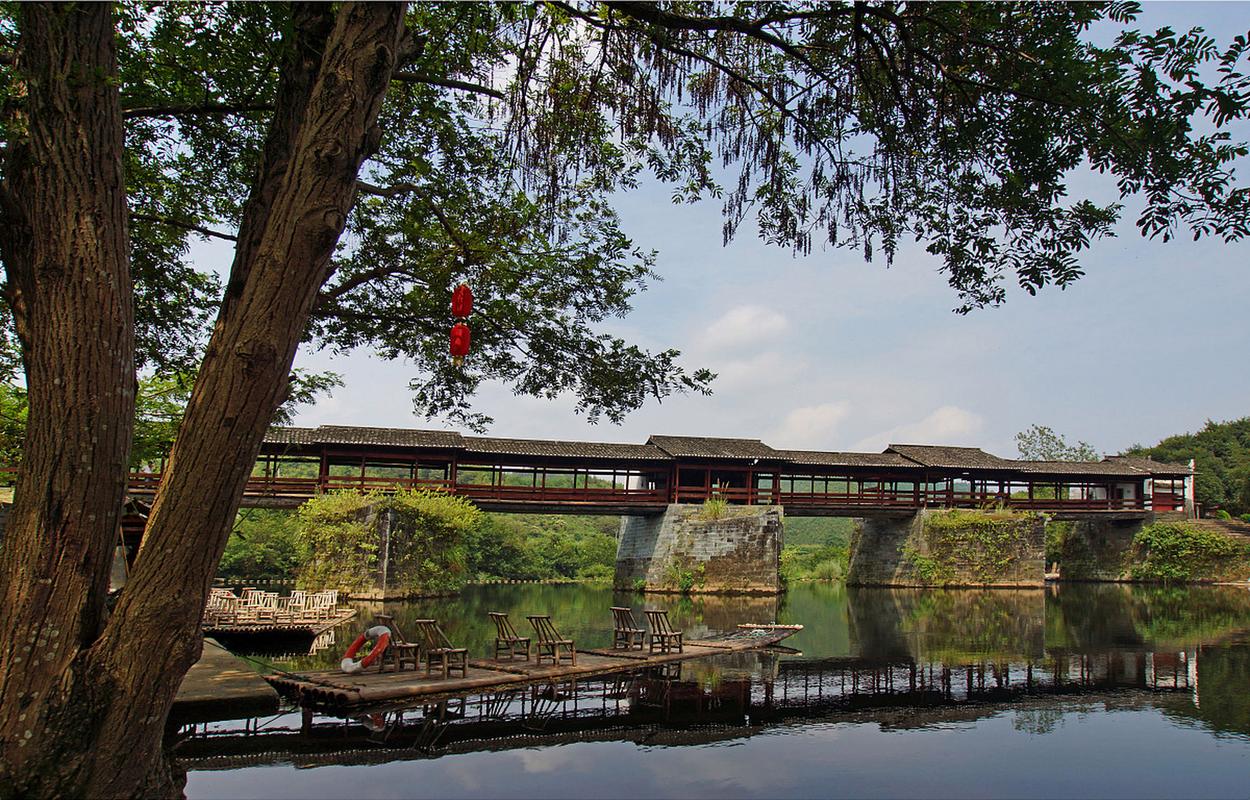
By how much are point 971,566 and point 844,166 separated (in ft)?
70.0

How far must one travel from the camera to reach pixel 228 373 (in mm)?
2793

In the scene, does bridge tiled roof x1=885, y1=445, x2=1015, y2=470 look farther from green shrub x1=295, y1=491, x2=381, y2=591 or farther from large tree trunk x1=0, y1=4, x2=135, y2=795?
large tree trunk x1=0, y1=4, x2=135, y2=795

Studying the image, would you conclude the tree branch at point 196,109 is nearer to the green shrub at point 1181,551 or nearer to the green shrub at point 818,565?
the green shrub at point 818,565

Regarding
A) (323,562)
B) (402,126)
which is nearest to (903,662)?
(402,126)

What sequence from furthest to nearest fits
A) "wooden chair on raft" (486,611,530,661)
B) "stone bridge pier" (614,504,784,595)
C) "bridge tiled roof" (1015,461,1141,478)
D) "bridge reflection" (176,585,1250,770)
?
"bridge tiled roof" (1015,461,1141,478)
"stone bridge pier" (614,504,784,595)
"wooden chair on raft" (486,611,530,661)
"bridge reflection" (176,585,1250,770)

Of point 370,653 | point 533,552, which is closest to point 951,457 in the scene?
point 533,552

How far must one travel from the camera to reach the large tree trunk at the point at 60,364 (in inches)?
111

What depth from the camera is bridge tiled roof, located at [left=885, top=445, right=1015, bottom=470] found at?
2447 cm

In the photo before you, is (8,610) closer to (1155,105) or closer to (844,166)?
(844,166)

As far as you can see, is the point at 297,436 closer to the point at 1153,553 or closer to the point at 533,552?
the point at 533,552

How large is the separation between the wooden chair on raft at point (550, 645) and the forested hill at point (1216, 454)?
126 ft

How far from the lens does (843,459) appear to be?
23750 mm

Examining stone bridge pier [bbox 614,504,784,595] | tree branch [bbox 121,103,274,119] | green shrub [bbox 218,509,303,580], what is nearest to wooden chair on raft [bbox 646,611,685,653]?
tree branch [bbox 121,103,274,119]

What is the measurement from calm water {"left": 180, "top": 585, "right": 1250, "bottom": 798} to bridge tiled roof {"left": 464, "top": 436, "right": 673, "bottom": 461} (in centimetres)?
876
